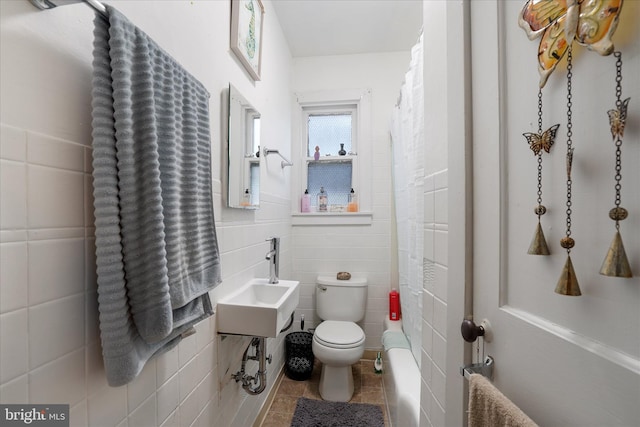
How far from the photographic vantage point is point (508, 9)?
550 millimetres

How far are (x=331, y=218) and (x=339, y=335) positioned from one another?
3.15ft

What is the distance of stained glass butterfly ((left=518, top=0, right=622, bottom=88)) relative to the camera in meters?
0.34

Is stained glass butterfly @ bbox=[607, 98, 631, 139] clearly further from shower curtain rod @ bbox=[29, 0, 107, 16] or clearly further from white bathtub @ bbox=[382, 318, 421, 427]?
white bathtub @ bbox=[382, 318, 421, 427]

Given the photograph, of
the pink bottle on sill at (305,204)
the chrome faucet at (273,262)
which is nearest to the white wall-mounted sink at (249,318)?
the chrome faucet at (273,262)

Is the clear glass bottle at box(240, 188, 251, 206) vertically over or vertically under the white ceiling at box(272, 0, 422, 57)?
under

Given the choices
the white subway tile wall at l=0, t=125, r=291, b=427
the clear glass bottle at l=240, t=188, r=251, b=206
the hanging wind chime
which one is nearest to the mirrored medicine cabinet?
the clear glass bottle at l=240, t=188, r=251, b=206

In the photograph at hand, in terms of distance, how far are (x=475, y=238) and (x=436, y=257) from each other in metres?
0.20

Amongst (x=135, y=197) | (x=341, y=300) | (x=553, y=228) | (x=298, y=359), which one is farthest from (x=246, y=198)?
(x=298, y=359)

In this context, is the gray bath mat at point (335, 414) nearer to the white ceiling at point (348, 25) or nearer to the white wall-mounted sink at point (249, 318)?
the white wall-mounted sink at point (249, 318)

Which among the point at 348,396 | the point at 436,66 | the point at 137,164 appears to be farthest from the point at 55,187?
the point at 348,396

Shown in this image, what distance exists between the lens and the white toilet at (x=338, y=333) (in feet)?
5.45

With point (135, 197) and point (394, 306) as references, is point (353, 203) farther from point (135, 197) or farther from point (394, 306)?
point (135, 197)

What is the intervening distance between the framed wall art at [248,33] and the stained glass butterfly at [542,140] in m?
1.23

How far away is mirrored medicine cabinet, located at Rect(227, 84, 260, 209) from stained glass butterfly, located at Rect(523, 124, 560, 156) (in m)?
1.03
